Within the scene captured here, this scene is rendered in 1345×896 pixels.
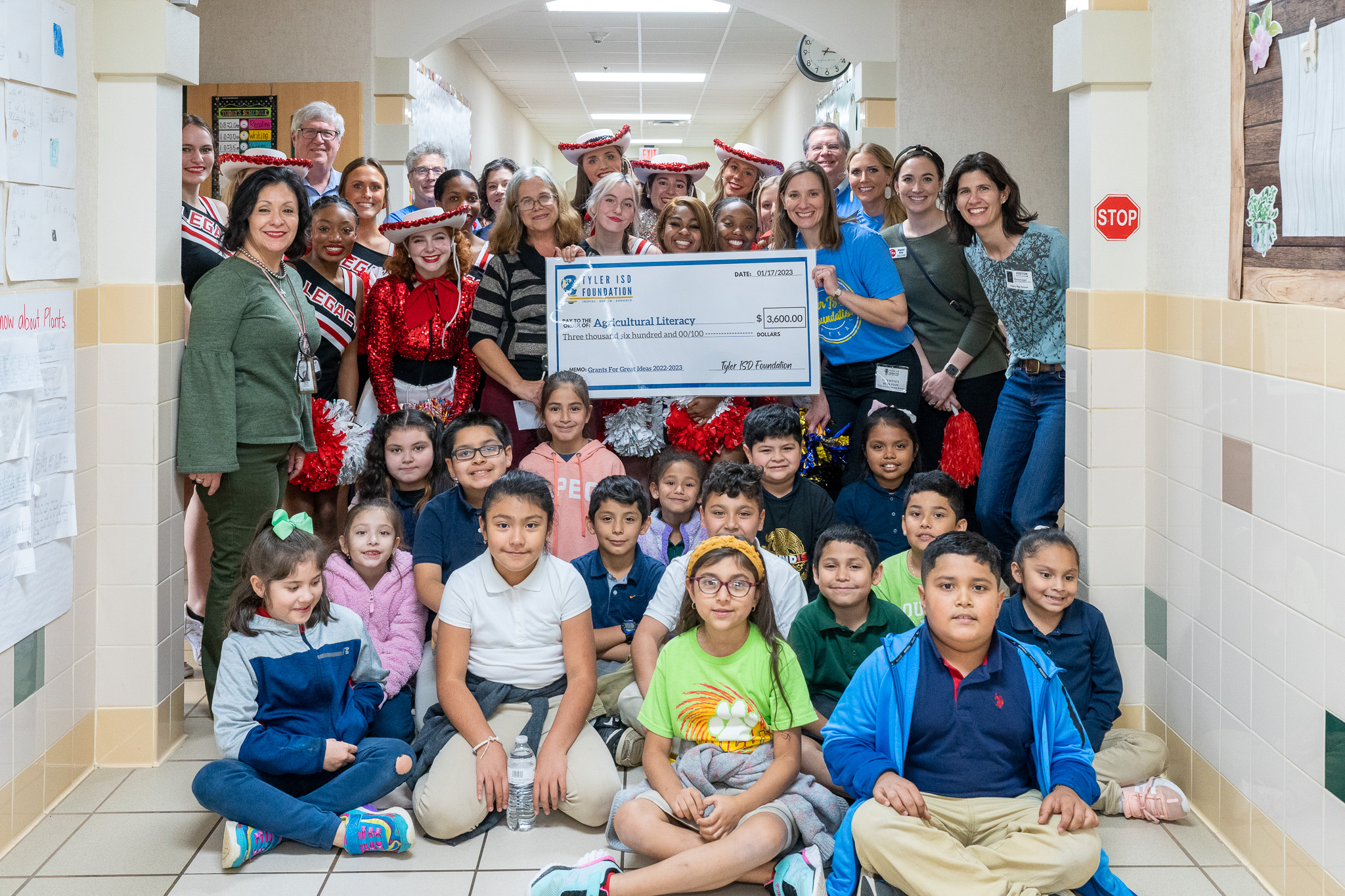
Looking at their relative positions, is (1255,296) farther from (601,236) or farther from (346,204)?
(346,204)

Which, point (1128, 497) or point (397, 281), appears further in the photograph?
point (397, 281)

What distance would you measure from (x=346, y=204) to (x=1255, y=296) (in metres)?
3.22

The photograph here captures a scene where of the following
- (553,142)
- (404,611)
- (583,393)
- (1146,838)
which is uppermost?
(553,142)

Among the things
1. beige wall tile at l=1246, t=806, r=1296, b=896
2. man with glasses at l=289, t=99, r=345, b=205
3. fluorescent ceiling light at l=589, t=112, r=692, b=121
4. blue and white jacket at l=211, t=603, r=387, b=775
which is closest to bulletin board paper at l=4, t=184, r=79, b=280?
blue and white jacket at l=211, t=603, r=387, b=775

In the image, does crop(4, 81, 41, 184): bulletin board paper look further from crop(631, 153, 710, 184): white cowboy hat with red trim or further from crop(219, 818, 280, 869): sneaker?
crop(631, 153, 710, 184): white cowboy hat with red trim

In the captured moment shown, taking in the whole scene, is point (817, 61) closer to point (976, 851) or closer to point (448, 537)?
point (448, 537)

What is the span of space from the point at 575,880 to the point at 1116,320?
208cm

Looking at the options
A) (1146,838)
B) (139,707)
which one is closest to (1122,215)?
(1146,838)

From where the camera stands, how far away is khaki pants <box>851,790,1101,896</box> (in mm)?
2383

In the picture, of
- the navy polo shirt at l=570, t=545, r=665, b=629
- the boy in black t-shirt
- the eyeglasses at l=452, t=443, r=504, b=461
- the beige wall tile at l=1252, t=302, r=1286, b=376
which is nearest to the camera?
the beige wall tile at l=1252, t=302, r=1286, b=376

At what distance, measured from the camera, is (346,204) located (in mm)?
4504

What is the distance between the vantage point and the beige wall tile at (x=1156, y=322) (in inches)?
125

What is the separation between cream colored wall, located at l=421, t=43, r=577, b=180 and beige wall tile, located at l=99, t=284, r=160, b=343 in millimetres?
5899

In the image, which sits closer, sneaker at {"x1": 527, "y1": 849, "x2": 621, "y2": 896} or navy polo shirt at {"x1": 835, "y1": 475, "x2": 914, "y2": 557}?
sneaker at {"x1": 527, "y1": 849, "x2": 621, "y2": 896}
